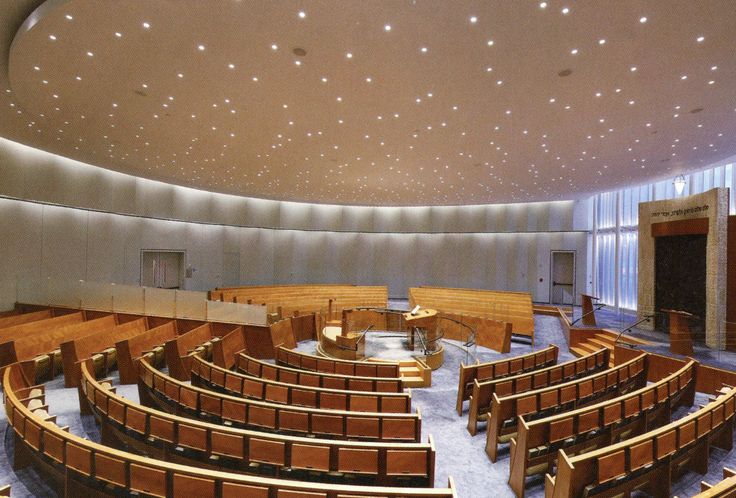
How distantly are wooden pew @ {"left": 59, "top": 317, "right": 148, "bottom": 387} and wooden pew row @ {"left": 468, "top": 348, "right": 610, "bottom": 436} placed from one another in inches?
265

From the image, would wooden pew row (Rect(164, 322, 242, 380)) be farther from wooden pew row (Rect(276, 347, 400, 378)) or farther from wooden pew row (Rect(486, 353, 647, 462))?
wooden pew row (Rect(486, 353, 647, 462))

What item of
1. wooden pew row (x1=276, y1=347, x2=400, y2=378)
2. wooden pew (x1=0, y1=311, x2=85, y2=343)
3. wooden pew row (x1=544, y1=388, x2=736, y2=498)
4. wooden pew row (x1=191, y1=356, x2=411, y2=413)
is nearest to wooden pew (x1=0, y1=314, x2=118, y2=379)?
wooden pew (x1=0, y1=311, x2=85, y2=343)

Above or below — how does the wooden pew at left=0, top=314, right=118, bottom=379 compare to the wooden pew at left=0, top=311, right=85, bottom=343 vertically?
below

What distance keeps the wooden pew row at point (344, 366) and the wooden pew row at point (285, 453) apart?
332 centimetres

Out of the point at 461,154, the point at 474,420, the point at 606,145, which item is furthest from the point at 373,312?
the point at 606,145

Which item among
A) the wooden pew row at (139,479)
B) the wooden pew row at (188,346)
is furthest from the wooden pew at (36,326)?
the wooden pew row at (139,479)

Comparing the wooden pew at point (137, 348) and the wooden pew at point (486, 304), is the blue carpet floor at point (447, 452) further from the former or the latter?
the wooden pew at point (486, 304)

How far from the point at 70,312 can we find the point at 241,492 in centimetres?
1136

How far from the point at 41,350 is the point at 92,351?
4.04 ft

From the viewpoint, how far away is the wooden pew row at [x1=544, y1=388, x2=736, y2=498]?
335 cm

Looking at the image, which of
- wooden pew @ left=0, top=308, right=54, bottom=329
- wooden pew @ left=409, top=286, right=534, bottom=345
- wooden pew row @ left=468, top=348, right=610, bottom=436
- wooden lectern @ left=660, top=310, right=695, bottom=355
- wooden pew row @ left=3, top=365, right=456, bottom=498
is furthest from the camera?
wooden pew @ left=409, top=286, right=534, bottom=345

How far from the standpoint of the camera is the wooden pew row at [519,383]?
18.3ft

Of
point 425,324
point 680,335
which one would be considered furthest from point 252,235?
point 680,335

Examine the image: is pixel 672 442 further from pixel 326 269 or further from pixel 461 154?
pixel 326 269
